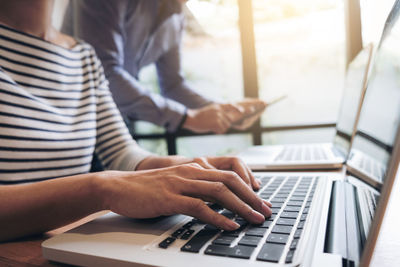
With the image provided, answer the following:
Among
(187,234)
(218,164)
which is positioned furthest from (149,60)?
(187,234)

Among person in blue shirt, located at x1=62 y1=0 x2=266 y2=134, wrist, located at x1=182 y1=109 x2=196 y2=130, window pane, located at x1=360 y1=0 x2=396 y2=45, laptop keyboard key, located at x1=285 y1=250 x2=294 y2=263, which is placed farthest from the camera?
wrist, located at x1=182 y1=109 x2=196 y2=130

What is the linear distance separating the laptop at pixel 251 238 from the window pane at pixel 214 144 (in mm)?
1851

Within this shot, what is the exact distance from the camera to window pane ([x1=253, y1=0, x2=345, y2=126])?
7.11 feet

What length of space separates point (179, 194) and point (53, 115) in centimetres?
52

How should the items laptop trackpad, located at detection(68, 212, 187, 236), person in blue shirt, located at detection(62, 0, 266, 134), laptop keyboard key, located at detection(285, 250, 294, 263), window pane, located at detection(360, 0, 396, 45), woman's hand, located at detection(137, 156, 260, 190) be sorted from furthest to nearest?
person in blue shirt, located at detection(62, 0, 266, 134), window pane, located at detection(360, 0, 396, 45), woman's hand, located at detection(137, 156, 260, 190), laptop trackpad, located at detection(68, 212, 187, 236), laptop keyboard key, located at detection(285, 250, 294, 263)

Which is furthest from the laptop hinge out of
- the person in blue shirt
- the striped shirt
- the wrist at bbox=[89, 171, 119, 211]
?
the person in blue shirt

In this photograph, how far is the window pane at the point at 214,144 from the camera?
231 centimetres

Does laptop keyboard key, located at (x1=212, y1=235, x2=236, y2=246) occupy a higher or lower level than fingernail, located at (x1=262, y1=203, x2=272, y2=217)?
higher

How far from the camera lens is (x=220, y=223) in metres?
0.35

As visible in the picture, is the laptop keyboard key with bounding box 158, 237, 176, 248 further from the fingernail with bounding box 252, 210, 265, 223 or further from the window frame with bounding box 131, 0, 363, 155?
the window frame with bounding box 131, 0, 363, 155

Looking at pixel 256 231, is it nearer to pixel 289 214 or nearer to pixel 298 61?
pixel 289 214

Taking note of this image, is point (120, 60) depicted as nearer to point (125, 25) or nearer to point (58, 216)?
point (125, 25)

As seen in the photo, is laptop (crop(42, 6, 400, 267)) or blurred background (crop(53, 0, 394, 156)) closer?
laptop (crop(42, 6, 400, 267))

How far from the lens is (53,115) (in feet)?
2.50
